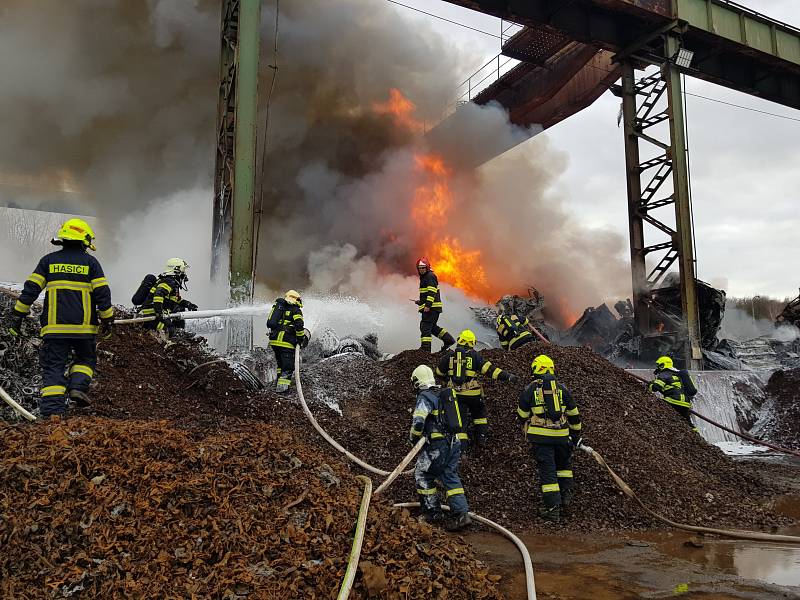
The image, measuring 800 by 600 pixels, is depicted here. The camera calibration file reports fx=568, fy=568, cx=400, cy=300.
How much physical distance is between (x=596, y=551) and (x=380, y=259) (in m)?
18.2

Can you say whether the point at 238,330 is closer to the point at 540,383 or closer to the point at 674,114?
the point at 540,383

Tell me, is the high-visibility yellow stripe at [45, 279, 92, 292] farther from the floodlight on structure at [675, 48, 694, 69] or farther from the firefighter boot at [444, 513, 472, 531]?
the floodlight on structure at [675, 48, 694, 69]

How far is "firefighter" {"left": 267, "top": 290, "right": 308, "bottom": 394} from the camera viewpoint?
8.72m

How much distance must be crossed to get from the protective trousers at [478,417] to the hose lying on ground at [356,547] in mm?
3623

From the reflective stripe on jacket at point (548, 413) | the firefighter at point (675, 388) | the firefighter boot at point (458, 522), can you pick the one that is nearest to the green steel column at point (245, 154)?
the reflective stripe on jacket at point (548, 413)

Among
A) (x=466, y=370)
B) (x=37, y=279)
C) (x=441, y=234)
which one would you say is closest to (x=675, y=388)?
(x=466, y=370)

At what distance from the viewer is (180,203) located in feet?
57.7

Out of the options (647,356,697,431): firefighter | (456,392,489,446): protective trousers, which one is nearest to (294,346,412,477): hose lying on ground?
(456,392,489,446): protective trousers

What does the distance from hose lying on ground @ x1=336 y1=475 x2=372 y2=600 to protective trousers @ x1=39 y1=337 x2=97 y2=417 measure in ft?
10.9

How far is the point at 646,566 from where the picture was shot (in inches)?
195

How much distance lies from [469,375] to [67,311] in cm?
482

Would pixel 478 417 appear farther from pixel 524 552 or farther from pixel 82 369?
pixel 82 369

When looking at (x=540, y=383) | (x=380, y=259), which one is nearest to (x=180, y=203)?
(x=380, y=259)

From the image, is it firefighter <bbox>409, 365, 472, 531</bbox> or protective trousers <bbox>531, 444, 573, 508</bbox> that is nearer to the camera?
firefighter <bbox>409, 365, 472, 531</bbox>
